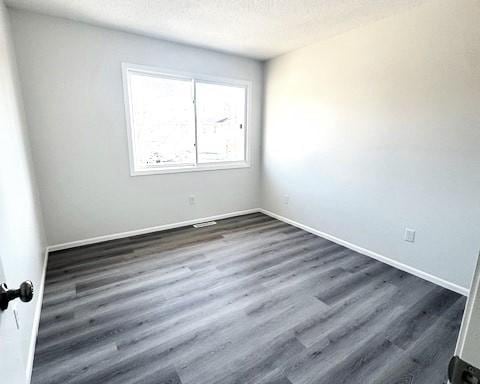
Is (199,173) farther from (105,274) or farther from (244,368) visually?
(244,368)

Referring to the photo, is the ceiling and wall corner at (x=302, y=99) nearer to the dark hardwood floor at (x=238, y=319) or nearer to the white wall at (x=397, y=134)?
the white wall at (x=397, y=134)

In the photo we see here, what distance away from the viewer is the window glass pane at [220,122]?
149 inches

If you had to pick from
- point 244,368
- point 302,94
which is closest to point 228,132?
point 302,94

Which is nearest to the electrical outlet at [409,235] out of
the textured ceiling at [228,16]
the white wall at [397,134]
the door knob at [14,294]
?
the white wall at [397,134]

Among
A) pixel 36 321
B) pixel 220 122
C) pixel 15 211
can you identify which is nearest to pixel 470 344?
pixel 15 211

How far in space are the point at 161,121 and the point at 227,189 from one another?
1.46 m

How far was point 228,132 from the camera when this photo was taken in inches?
163

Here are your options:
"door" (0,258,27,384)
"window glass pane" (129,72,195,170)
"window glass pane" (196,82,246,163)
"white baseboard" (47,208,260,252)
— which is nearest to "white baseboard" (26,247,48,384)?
"white baseboard" (47,208,260,252)

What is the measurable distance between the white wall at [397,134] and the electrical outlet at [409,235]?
5 centimetres

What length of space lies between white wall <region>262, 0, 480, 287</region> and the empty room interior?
0.02 metres

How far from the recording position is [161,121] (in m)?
3.49

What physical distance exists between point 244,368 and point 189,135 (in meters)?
3.01

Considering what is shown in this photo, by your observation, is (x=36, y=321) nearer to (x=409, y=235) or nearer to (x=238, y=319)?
(x=238, y=319)

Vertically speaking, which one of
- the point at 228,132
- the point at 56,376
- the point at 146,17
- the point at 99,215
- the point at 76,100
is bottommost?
the point at 56,376
